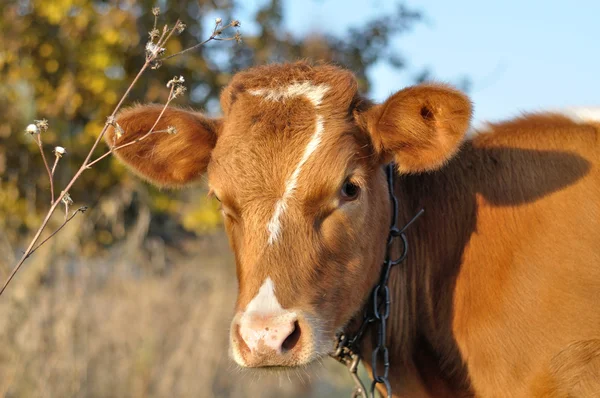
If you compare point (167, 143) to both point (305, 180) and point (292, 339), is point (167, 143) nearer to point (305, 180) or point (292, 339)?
point (305, 180)

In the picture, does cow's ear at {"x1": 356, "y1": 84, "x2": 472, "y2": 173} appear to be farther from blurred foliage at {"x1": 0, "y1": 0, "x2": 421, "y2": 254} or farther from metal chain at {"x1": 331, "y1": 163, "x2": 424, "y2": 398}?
blurred foliage at {"x1": 0, "y1": 0, "x2": 421, "y2": 254}

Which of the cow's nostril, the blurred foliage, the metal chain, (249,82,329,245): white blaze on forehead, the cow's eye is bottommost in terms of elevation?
the blurred foliage

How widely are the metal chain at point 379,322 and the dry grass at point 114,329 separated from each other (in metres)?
2.62

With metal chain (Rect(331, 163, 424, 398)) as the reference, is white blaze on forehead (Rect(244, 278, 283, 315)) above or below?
above

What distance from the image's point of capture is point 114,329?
7.63 meters

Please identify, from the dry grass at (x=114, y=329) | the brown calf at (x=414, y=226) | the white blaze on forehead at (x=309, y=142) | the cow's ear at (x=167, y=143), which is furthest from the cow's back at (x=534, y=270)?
the dry grass at (x=114, y=329)

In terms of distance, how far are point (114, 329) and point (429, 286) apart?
15.4 ft

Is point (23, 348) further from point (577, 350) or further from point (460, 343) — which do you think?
point (577, 350)

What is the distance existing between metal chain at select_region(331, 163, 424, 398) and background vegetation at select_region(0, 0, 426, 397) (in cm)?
380

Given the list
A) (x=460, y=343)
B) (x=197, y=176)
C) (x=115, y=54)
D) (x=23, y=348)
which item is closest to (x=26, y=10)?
(x=115, y=54)

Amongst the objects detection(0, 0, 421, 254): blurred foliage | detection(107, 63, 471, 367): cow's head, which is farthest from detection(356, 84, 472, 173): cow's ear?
detection(0, 0, 421, 254): blurred foliage

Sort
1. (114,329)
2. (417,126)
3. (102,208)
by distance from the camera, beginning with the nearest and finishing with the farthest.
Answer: (417,126)
(114,329)
(102,208)

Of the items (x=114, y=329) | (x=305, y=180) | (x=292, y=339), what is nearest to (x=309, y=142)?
(x=305, y=180)

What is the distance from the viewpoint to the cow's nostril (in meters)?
3.06
